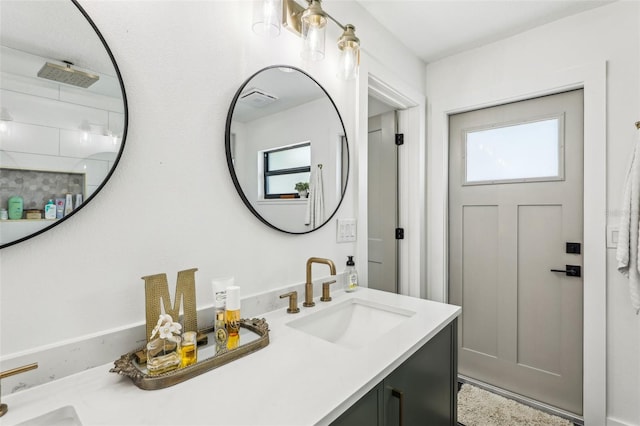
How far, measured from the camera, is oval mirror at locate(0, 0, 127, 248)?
0.67m

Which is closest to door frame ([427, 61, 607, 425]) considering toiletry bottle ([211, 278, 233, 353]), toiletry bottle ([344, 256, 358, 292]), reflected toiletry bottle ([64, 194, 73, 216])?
toiletry bottle ([344, 256, 358, 292])

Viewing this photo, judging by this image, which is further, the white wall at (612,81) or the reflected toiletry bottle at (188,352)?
the white wall at (612,81)

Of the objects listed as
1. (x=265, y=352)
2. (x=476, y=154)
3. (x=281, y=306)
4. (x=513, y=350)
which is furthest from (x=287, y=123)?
(x=513, y=350)

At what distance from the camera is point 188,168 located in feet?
3.25

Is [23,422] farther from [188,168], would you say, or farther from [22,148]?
[188,168]

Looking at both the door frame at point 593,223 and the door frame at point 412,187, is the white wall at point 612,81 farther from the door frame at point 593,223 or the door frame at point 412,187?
the door frame at point 412,187

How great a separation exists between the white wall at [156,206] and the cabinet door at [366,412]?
1.87ft

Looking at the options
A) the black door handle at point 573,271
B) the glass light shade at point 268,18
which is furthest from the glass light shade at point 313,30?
the black door handle at point 573,271

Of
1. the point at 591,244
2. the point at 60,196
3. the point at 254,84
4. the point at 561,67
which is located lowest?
the point at 591,244

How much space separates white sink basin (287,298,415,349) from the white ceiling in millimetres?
1486

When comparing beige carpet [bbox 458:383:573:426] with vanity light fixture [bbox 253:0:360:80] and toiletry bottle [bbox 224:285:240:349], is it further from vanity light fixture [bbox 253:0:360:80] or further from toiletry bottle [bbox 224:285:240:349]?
vanity light fixture [bbox 253:0:360:80]

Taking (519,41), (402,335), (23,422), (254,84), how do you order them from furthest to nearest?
(519,41)
(254,84)
(402,335)
(23,422)

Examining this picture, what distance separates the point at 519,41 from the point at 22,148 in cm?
258

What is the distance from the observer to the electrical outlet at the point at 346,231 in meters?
1.61
